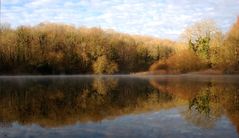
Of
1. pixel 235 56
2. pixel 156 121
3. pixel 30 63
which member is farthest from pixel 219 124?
pixel 30 63

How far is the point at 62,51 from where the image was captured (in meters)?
95.7

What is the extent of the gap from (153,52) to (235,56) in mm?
52327

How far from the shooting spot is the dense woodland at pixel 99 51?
2872 inches

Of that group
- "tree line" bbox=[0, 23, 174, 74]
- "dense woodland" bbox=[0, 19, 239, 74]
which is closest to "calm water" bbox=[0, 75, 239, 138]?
"dense woodland" bbox=[0, 19, 239, 74]

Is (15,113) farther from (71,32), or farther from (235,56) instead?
(71,32)

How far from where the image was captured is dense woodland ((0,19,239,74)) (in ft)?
239

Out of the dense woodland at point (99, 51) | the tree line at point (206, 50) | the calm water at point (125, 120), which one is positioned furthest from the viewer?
the dense woodland at point (99, 51)

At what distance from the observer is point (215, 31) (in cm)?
7500

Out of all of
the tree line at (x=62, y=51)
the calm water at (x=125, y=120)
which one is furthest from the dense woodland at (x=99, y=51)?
the calm water at (x=125, y=120)

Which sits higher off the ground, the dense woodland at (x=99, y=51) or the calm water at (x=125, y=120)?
the dense woodland at (x=99, y=51)

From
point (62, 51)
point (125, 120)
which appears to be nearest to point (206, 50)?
point (62, 51)

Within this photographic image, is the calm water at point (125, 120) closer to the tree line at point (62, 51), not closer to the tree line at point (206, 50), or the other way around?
the tree line at point (206, 50)

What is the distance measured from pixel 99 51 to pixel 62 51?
9.66 m

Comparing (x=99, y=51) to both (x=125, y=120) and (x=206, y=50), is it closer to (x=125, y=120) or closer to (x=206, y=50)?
(x=206, y=50)
